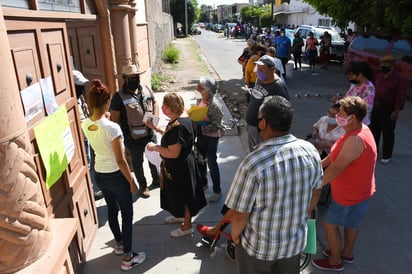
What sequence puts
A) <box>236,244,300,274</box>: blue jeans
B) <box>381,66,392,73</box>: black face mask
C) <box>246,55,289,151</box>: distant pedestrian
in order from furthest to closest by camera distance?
<box>381,66,392,73</box>: black face mask, <box>246,55,289,151</box>: distant pedestrian, <box>236,244,300,274</box>: blue jeans

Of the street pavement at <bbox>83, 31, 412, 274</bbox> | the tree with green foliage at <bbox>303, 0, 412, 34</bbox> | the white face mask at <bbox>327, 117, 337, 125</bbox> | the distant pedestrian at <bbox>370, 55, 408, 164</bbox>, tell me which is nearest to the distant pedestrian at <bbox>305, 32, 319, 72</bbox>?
the tree with green foliage at <bbox>303, 0, 412, 34</bbox>

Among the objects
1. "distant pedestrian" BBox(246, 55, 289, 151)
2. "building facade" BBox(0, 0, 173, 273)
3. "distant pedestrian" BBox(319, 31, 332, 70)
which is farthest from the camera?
"distant pedestrian" BBox(319, 31, 332, 70)

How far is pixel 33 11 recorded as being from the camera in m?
2.54

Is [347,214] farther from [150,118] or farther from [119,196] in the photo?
[150,118]

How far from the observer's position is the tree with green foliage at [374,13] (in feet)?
30.7

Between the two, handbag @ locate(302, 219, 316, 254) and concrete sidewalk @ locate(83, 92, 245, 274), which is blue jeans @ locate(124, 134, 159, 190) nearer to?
concrete sidewalk @ locate(83, 92, 245, 274)

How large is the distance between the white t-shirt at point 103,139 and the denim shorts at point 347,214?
6.52 feet

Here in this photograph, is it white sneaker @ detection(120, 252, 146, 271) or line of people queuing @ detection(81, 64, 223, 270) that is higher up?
line of people queuing @ detection(81, 64, 223, 270)

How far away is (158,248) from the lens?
11.9ft

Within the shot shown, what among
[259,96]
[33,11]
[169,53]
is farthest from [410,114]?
[169,53]

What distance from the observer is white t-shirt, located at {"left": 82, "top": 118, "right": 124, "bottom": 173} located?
2973 mm

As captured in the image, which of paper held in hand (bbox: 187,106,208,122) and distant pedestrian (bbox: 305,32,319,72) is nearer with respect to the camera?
paper held in hand (bbox: 187,106,208,122)

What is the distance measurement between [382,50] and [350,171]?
28.7 ft

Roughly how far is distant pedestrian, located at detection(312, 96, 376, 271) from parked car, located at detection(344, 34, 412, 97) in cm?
716
